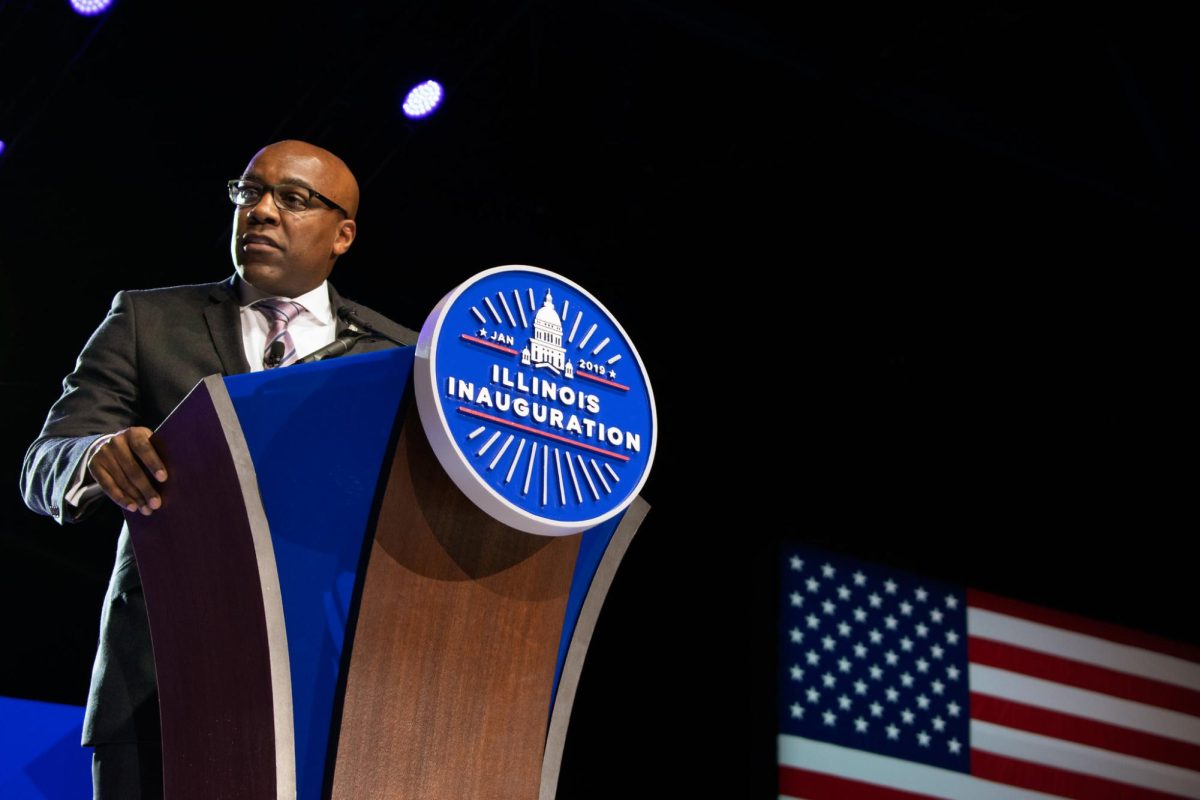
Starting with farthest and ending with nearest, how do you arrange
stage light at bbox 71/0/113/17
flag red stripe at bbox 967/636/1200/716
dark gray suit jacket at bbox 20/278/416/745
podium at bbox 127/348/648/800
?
flag red stripe at bbox 967/636/1200/716 → stage light at bbox 71/0/113/17 → dark gray suit jacket at bbox 20/278/416/745 → podium at bbox 127/348/648/800

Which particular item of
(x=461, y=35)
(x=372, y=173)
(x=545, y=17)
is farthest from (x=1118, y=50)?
(x=372, y=173)

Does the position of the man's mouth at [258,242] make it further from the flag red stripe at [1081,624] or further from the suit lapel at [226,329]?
the flag red stripe at [1081,624]

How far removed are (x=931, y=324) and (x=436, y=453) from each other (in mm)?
3893

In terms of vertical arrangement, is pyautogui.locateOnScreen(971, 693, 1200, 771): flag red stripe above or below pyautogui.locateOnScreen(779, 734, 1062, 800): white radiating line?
above

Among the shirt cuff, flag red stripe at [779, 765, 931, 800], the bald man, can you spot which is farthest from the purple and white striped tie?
flag red stripe at [779, 765, 931, 800]

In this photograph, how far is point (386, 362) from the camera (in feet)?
3.61

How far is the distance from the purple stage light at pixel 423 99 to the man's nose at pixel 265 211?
1988mm

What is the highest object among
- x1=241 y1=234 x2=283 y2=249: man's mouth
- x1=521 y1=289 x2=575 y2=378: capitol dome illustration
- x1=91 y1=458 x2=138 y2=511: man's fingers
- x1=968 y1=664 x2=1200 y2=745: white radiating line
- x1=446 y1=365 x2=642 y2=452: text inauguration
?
x1=241 y1=234 x2=283 y2=249: man's mouth

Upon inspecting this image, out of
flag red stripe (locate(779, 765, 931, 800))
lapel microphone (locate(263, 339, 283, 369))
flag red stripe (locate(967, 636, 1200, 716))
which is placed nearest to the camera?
lapel microphone (locate(263, 339, 283, 369))

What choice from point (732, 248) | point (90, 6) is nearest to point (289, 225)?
point (90, 6)

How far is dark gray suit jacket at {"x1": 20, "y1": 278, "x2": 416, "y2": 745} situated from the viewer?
4.10 ft

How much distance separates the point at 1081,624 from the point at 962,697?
77cm

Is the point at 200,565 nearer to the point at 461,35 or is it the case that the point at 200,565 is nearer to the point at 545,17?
the point at 461,35

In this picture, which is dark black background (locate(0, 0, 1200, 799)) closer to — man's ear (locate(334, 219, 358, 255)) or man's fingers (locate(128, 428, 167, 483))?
man's ear (locate(334, 219, 358, 255))
